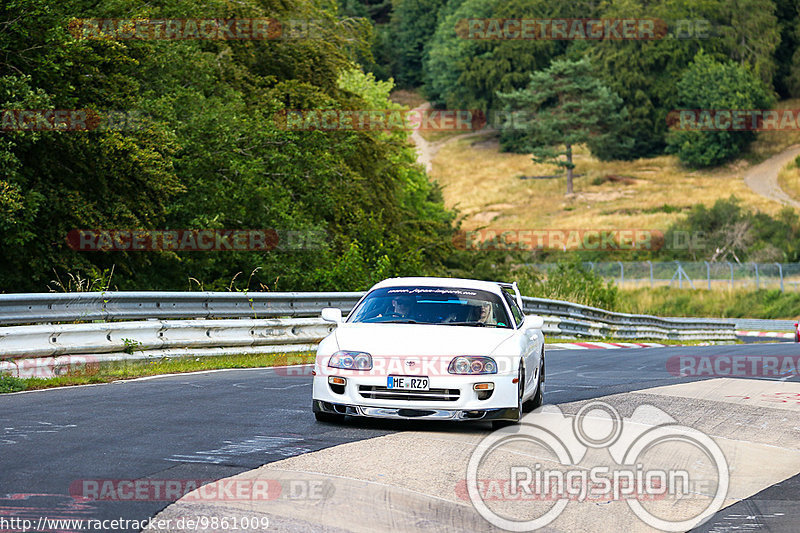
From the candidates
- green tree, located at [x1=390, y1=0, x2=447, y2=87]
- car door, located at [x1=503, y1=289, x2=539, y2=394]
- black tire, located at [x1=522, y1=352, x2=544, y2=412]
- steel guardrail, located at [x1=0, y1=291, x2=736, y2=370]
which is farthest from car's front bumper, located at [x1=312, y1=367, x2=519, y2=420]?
green tree, located at [x1=390, y1=0, x2=447, y2=87]

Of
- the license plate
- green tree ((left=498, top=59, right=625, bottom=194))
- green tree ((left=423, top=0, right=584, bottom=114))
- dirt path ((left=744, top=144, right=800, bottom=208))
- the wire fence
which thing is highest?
green tree ((left=423, top=0, right=584, bottom=114))

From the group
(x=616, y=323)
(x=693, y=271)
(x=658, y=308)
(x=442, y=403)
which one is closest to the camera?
(x=442, y=403)

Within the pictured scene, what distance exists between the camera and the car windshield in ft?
33.4

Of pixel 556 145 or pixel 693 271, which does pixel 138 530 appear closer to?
pixel 693 271

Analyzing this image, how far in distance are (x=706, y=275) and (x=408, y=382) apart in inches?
2163

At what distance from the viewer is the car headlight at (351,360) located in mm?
9164

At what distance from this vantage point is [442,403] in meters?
9.00

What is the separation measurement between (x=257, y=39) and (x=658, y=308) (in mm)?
34135

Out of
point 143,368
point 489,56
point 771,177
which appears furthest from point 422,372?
point 489,56

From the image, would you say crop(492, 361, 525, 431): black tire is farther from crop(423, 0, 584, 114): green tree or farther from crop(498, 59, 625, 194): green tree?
crop(423, 0, 584, 114): green tree

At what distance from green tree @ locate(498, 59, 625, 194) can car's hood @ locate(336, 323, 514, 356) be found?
10221 cm

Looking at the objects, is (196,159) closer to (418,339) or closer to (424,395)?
(418,339)

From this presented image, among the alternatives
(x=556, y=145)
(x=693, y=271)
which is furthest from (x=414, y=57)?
(x=693, y=271)

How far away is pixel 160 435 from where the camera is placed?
831 cm
